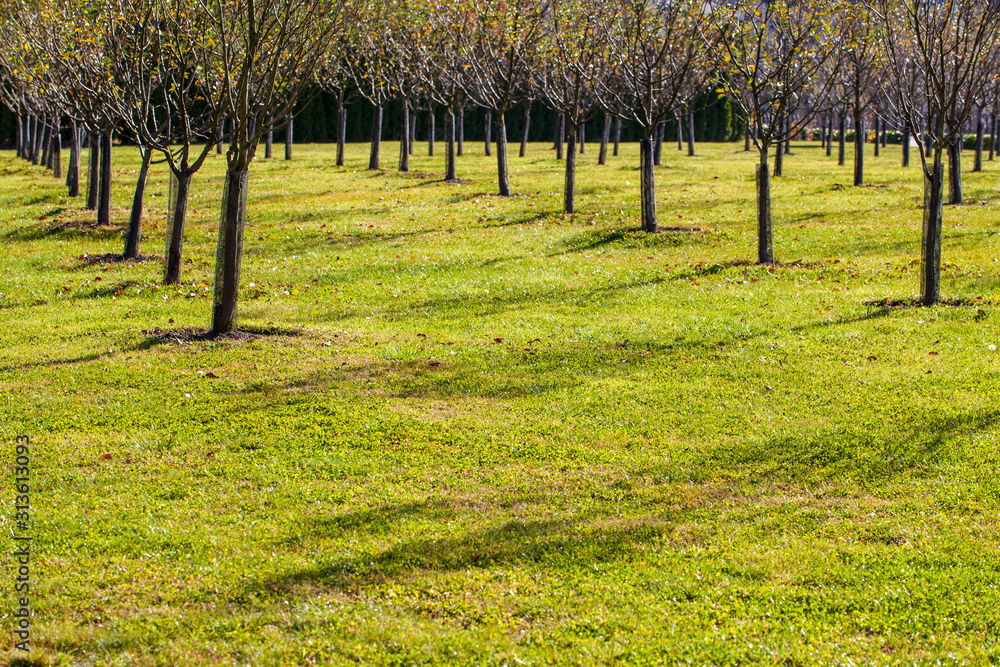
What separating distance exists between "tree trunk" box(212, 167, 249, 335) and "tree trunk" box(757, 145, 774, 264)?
930 cm

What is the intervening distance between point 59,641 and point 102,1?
14.4 meters

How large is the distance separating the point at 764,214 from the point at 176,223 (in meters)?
10.5

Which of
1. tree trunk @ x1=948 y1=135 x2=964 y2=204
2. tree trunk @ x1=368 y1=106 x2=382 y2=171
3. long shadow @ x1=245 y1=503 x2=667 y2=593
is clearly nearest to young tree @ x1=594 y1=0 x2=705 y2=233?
tree trunk @ x1=948 y1=135 x2=964 y2=204

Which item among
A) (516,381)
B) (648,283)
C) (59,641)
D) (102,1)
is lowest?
(59,641)

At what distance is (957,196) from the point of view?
24.5 meters

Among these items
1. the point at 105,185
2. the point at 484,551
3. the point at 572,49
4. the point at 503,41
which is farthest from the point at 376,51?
the point at 484,551

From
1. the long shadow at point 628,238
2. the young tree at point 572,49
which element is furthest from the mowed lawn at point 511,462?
the young tree at point 572,49

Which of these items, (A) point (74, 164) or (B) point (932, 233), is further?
(A) point (74, 164)

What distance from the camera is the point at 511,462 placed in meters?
7.79

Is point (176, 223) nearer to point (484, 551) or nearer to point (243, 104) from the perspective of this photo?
point (243, 104)

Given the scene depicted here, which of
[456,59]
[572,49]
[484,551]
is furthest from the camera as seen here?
[456,59]

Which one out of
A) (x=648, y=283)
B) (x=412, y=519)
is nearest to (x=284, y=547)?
(x=412, y=519)

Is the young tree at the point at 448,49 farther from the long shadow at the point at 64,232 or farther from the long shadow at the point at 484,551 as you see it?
the long shadow at the point at 484,551

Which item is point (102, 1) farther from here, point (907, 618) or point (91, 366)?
point (907, 618)
